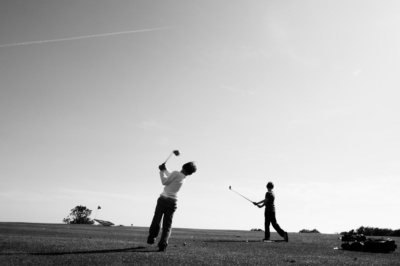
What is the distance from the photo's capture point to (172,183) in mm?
7246

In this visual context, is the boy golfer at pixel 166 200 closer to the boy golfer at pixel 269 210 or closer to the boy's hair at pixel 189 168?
the boy's hair at pixel 189 168

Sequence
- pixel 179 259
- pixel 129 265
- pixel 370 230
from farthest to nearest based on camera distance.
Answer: pixel 370 230
pixel 179 259
pixel 129 265

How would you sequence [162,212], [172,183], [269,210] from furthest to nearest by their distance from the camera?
[269,210] < [172,183] < [162,212]

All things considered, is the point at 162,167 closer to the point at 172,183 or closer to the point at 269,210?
the point at 172,183

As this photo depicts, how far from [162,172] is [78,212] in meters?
90.0

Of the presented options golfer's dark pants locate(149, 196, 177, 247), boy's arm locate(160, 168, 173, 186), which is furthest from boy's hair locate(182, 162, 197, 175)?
golfer's dark pants locate(149, 196, 177, 247)

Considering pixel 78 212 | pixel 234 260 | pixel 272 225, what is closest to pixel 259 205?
pixel 272 225

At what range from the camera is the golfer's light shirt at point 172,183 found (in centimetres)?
721

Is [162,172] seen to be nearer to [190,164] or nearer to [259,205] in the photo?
[190,164]

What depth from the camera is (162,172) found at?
7.34 meters

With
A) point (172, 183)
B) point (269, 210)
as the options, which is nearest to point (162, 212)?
point (172, 183)

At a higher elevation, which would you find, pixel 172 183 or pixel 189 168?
pixel 189 168

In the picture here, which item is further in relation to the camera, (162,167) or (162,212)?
(162,167)

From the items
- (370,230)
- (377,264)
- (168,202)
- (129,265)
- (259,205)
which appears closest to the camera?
(129,265)
